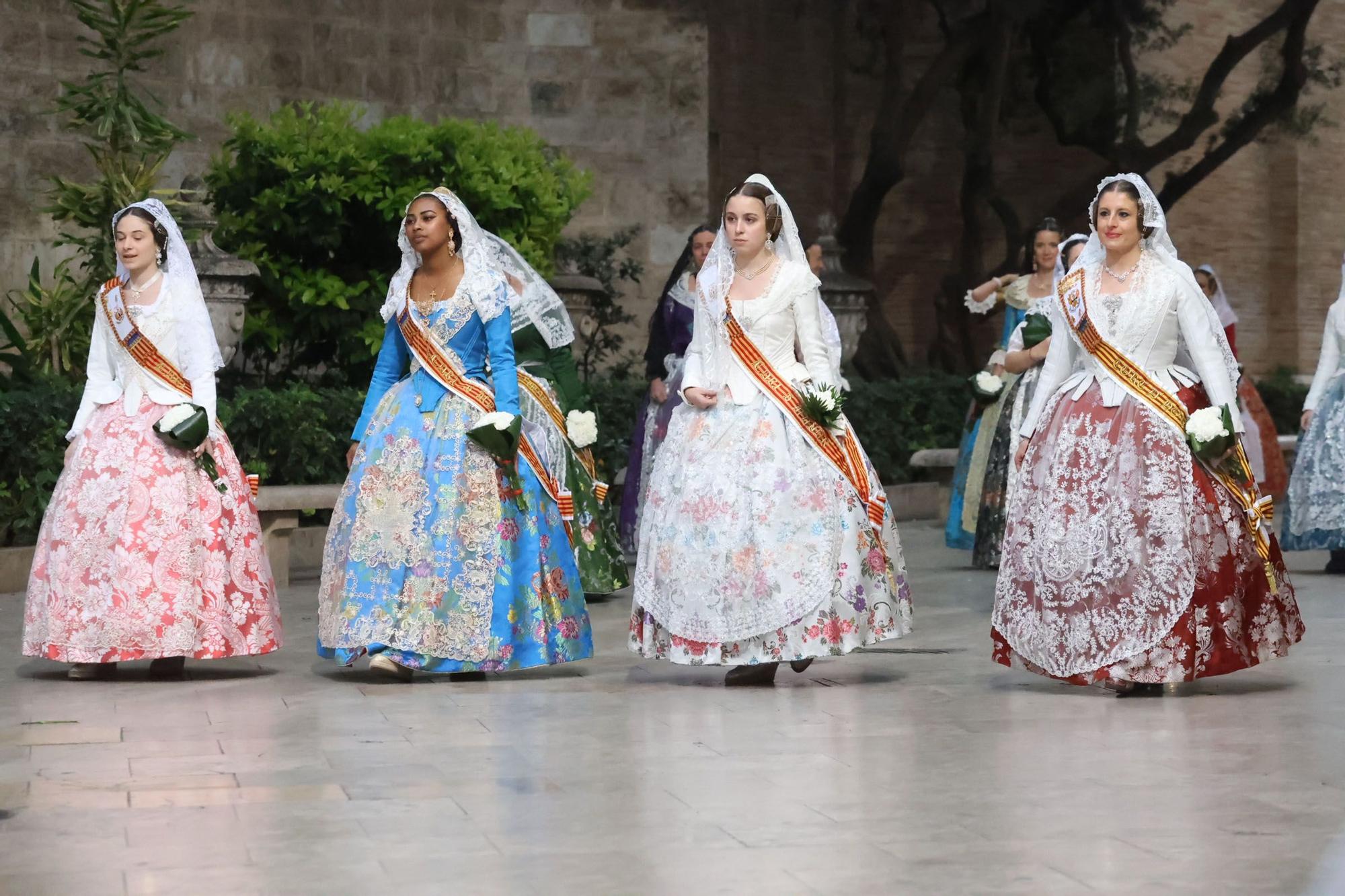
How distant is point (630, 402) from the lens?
1430 cm

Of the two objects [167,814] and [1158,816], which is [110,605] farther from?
[1158,816]

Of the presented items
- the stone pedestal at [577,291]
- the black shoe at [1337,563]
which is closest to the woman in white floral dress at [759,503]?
the black shoe at [1337,563]

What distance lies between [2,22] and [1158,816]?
423 inches

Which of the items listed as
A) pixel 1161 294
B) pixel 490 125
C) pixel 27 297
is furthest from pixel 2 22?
pixel 1161 294

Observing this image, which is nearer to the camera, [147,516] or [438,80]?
[147,516]

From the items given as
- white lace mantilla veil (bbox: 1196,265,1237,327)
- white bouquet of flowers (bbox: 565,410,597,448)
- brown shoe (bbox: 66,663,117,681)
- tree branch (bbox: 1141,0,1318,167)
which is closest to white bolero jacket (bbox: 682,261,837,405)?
white bouquet of flowers (bbox: 565,410,597,448)

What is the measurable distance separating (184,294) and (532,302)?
5.53 feet

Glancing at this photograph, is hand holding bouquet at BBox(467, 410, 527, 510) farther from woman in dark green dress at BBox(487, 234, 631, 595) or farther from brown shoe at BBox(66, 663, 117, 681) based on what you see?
brown shoe at BBox(66, 663, 117, 681)

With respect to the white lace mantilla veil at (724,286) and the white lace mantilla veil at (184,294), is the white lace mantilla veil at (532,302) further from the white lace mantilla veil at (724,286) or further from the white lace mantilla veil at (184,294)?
the white lace mantilla veil at (184,294)

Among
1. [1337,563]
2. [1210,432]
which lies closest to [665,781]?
[1210,432]

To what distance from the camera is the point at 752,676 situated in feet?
25.9

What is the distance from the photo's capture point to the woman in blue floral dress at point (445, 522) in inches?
308

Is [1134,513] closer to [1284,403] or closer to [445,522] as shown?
[445,522]

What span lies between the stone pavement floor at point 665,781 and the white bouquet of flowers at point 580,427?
1.63 metres
